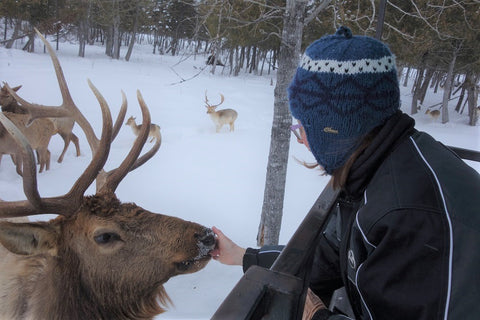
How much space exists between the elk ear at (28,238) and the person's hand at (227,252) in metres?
0.84

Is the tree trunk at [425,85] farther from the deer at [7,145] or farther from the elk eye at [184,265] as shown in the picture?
the elk eye at [184,265]

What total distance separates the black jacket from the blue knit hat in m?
0.09

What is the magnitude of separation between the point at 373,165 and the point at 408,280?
396mm

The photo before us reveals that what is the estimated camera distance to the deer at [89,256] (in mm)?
1797

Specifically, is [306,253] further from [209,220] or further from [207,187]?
[207,187]

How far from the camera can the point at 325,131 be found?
1319mm

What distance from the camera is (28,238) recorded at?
1.71 metres

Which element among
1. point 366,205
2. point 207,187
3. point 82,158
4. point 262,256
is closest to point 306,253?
point 366,205

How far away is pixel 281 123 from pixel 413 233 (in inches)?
114

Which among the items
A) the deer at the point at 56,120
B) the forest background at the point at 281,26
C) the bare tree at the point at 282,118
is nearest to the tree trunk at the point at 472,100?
the forest background at the point at 281,26

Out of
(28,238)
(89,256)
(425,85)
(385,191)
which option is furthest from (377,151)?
(425,85)

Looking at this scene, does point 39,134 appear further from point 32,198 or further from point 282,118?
point 32,198

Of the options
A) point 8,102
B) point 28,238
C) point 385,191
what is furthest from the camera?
point 8,102

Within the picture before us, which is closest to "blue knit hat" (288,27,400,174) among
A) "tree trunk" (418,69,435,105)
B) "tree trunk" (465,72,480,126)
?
"tree trunk" (465,72,480,126)
